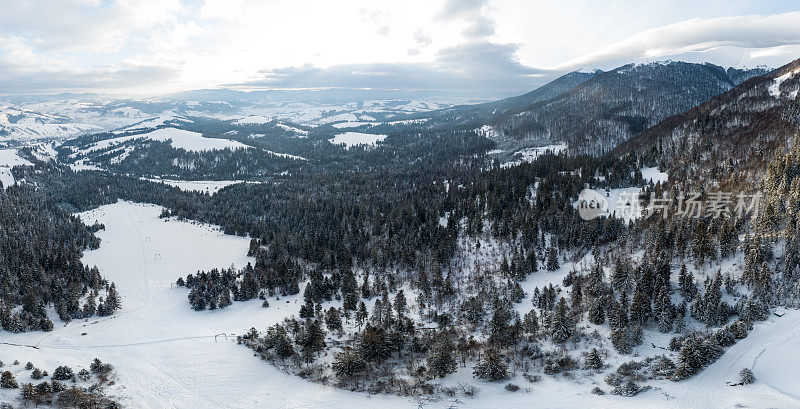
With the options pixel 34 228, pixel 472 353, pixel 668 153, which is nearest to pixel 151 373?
pixel 472 353

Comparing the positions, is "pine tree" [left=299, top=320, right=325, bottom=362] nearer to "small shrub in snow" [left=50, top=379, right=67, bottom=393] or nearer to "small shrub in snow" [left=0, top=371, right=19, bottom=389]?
"small shrub in snow" [left=50, top=379, right=67, bottom=393]

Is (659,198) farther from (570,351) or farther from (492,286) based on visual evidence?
(570,351)

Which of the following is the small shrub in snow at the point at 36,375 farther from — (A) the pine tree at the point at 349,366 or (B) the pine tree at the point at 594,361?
(B) the pine tree at the point at 594,361

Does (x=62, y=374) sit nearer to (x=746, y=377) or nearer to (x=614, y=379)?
(x=614, y=379)

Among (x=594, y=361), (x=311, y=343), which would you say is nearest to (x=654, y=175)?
(x=594, y=361)

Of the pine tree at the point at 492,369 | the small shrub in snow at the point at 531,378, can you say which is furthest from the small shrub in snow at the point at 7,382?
the small shrub in snow at the point at 531,378
